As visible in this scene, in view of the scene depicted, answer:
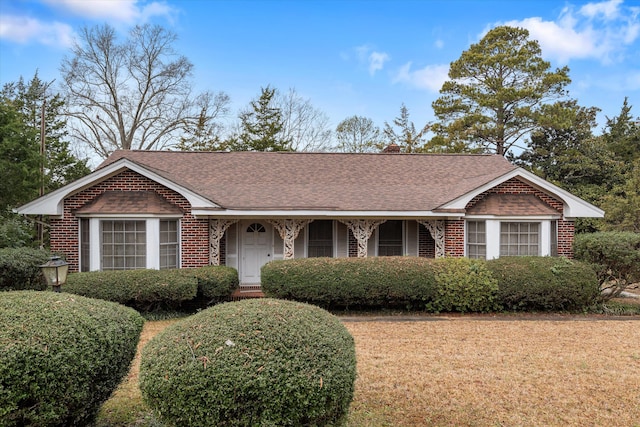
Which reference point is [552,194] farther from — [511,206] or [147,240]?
[147,240]

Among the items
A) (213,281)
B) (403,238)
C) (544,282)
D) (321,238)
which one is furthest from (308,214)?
(544,282)

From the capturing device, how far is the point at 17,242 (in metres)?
11.2

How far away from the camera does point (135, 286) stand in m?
9.98

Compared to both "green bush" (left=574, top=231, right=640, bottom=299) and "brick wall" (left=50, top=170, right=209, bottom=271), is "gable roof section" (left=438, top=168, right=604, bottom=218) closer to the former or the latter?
"green bush" (left=574, top=231, right=640, bottom=299)

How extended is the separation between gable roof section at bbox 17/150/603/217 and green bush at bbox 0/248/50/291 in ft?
4.92

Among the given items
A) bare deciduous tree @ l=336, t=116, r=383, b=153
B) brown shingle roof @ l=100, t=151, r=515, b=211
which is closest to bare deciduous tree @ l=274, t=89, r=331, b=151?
bare deciduous tree @ l=336, t=116, r=383, b=153

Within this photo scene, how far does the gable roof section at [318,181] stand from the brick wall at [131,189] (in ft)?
0.70

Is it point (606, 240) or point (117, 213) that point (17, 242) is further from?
point (606, 240)

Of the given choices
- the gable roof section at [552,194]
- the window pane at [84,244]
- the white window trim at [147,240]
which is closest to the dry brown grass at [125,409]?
the white window trim at [147,240]

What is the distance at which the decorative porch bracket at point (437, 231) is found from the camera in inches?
501

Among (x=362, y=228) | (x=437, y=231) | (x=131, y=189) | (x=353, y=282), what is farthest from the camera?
(x=437, y=231)

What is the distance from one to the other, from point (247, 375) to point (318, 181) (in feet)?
38.4

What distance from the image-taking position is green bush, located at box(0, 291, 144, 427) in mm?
3117

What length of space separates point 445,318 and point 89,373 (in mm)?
8397
